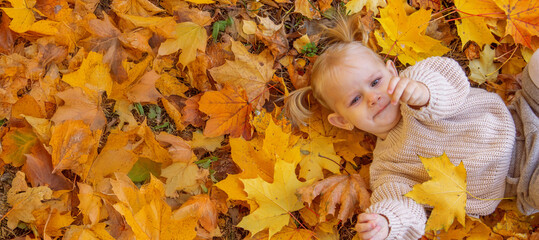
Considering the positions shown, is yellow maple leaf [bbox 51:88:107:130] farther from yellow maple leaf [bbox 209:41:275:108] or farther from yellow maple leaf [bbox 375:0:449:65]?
yellow maple leaf [bbox 375:0:449:65]

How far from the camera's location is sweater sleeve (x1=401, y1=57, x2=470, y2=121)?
83.5 inches

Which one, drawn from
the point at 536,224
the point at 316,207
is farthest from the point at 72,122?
the point at 536,224

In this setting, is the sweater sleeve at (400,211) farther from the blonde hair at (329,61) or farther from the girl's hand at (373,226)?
the blonde hair at (329,61)

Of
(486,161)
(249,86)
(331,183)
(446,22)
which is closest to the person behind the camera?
(486,161)

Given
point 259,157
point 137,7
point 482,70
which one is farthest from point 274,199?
point 482,70

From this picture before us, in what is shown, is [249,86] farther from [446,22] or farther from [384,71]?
[446,22]

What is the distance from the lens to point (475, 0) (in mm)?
2486

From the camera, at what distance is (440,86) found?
7.04 ft

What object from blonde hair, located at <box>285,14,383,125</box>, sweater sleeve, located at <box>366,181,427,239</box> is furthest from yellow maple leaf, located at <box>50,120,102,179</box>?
sweater sleeve, located at <box>366,181,427,239</box>

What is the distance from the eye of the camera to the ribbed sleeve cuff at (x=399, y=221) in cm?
204

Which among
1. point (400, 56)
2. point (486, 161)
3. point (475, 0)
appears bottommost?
point (486, 161)

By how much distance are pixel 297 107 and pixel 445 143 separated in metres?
0.79

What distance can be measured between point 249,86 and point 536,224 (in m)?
1.72

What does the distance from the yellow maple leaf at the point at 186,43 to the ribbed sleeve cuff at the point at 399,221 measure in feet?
4.00
